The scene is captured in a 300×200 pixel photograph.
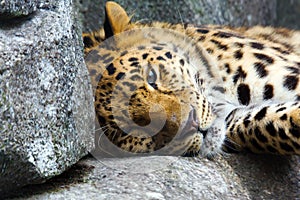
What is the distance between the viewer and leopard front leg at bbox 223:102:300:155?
4242mm

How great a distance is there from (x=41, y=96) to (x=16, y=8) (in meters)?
0.46

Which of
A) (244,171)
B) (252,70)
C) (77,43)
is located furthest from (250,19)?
(77,43)

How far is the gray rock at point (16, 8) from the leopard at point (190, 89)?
106 centimetres

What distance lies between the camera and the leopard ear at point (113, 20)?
4684 millimetres

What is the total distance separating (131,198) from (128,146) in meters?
0.81

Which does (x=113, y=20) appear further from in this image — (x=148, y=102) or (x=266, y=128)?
(x=266, y=128)

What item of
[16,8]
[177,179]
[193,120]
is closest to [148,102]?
[193,120]

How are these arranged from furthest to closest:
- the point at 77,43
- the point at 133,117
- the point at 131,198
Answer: the point at 133,117
the point at 77,43
the point at 131,198

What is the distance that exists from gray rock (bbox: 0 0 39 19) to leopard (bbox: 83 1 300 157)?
3.49 feet

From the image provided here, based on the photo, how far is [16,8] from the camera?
10.6 feet

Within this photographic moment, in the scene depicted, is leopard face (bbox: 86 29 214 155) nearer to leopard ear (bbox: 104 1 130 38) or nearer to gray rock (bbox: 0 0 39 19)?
leopard ear (bbox: 104 1 130 38)

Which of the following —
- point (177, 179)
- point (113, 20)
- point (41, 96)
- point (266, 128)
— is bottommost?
point (177, 179)

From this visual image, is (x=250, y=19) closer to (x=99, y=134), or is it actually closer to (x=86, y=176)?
(x=99, y=134)

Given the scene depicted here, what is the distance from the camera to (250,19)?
7.59 meters
